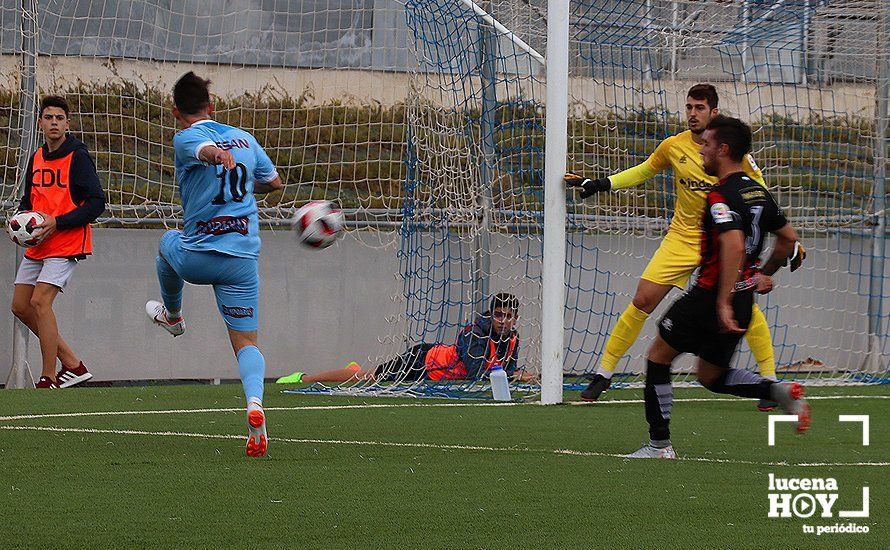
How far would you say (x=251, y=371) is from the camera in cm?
682

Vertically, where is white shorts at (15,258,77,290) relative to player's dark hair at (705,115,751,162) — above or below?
below

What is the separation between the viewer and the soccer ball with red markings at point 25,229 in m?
10.5

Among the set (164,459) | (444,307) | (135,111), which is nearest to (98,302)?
(135,111)

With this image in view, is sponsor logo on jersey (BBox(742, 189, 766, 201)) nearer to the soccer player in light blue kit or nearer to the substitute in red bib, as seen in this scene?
the soccer player in light blue kit

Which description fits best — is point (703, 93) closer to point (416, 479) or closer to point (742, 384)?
Result: point (742, 384)

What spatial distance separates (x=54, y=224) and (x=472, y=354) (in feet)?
11.5

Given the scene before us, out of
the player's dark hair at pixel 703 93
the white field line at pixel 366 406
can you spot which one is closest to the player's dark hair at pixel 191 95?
the white field line at pixel 366 406

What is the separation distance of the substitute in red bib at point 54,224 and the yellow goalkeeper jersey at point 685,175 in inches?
176

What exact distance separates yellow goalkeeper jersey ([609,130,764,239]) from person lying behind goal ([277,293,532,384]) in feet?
6.56

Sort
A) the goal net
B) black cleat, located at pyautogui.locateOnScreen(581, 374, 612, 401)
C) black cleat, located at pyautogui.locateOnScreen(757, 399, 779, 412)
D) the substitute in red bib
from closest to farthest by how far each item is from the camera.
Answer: black cleat, located at pyautogui.locateOnScreen(581, 374, 612, 401), black cleat, located at pyautogui.locateOnScreen(757, 399, 779, 412), the substitute in red bib, the goal net

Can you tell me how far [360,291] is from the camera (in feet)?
43.5

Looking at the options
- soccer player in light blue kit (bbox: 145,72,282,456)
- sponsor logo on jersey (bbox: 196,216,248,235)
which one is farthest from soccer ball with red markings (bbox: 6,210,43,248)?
sponsor logo on jersey (bbox: 196,216,248,235)

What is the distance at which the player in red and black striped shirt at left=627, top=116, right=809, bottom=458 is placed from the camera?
6.27 metres

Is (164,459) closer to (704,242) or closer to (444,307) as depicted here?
(704,242)
